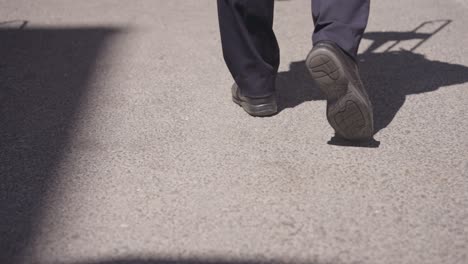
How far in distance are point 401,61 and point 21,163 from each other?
7.87 feet

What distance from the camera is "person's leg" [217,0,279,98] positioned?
3184 millimetres

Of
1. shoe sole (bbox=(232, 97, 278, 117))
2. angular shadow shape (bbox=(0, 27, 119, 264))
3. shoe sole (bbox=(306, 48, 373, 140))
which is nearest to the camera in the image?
angular shadow shape (bbox=(0, 27, 119, 264))

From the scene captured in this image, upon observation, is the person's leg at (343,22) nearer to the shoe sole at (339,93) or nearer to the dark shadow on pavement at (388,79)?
the shoe sole at (339,93)

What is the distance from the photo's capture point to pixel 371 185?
2.69 metres

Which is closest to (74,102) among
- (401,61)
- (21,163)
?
(21,163)

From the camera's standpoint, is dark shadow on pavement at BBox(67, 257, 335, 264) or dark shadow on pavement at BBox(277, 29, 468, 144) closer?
dark shadow on pavement at BBox(67, 257, 335, 264)

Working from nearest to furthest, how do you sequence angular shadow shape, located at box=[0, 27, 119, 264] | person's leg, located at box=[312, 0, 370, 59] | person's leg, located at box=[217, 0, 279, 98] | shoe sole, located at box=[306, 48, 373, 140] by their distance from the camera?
angular shadow shape, located at box=[0, 27, 119, 264] < shoe sole, located at box=[306, 48, 373, 140] < person's leg, located at box=[312, 0, 370, 59] < person's leg, located at box=[217, 0, 279, 98]

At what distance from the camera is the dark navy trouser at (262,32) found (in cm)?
294

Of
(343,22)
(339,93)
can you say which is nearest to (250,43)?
(343,22)

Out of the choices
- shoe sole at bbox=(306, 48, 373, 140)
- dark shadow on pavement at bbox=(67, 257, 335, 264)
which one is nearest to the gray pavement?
dark shadow on pavement at bbox=(67, 257, 335, 264)

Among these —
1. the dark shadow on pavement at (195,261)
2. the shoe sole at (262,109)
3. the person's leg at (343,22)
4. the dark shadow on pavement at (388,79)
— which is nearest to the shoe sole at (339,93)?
the person's leg at (343,22)

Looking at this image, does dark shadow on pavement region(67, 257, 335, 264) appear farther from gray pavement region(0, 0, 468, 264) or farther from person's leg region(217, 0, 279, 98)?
person's leg region(217, 0, 279, 98)

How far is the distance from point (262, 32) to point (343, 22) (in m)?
0.46

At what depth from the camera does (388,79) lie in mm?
3965
